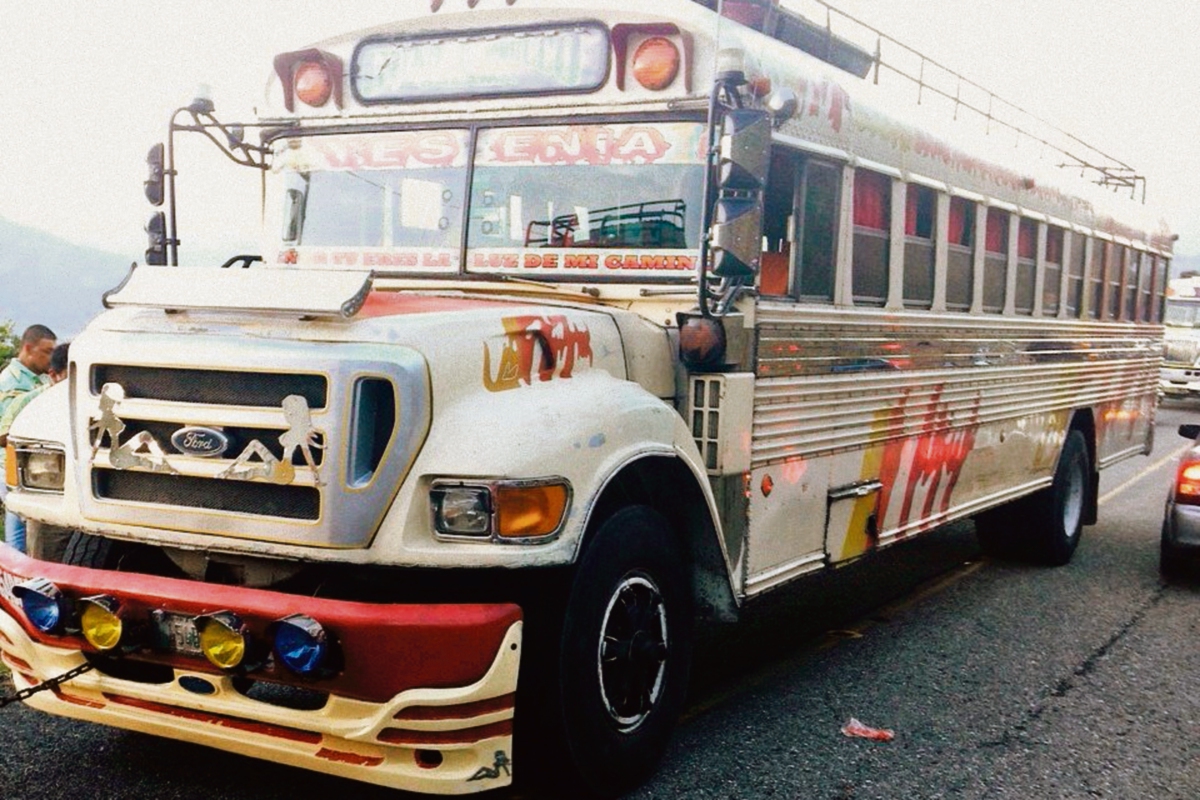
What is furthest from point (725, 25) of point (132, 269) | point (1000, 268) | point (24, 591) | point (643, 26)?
point (1000, 268)

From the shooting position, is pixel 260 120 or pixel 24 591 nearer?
pixel 24 591

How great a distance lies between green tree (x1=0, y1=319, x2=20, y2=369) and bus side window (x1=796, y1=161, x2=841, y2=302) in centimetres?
779

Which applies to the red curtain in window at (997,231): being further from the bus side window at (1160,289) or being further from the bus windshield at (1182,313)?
the bus windshield at (1182,313)

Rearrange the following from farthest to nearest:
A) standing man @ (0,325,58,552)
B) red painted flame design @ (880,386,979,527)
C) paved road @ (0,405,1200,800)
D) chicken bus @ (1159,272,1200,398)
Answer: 1. chicken bus @ (1159,272,1200,398)
2. standing man @ (0,325,58,552)
3. red painted flame design @ (880,386,979,527)
4. paved road @ (0,405,1200,800)

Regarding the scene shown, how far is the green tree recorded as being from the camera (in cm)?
1045

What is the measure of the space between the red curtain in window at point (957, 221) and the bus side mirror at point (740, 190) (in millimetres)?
2857

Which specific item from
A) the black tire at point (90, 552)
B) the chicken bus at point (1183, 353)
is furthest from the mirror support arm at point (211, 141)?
the chicken bus at point (1183, 353)

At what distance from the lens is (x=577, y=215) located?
4.59 metres

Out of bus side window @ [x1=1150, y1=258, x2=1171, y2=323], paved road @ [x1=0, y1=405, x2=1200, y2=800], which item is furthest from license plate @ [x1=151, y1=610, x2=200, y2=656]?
bus side window @ [x1=1150, y1=258, x2=1171, y2=323]

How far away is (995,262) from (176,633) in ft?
17.9

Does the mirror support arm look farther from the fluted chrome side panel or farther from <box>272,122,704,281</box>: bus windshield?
the fluted chrome side panel

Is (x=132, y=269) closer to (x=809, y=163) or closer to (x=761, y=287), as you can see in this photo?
(x=761, y=287)

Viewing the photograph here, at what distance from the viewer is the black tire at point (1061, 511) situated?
8.43 m

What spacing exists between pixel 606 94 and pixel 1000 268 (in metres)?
3.70
